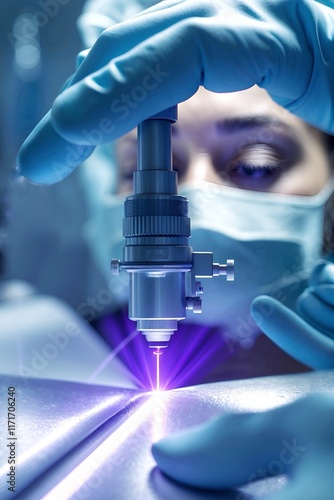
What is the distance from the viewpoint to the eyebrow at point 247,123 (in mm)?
1182

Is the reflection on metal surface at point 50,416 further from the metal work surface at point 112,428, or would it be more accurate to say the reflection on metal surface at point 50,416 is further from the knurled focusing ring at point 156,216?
the knurled focusing ring at point 156,216

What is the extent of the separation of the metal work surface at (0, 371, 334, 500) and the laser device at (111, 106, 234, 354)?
0.12 meters

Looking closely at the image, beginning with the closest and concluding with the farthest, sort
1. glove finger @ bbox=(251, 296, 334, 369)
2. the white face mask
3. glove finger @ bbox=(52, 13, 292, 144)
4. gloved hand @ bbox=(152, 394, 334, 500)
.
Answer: gloved hand @ bbox=(152, 394, 334, 500) < glove finger @ bbox=(52, 13, 292, 144) < glove finger @ bbox=(251, 296, 334, 369) < the white face mask

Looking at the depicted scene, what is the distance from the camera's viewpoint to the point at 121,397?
27.6 inches

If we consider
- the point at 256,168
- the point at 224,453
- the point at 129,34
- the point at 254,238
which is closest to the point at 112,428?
the point at 224,453

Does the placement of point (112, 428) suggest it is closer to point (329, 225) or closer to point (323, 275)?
point (323, 275)

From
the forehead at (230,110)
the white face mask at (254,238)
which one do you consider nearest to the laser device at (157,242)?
the white face mask at (254,238)

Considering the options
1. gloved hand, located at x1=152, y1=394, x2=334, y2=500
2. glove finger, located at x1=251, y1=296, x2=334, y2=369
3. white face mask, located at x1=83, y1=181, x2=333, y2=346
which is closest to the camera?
gloved hand, located at x1=152, y1=394, x2=334, y2=500

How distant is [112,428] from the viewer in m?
0.61

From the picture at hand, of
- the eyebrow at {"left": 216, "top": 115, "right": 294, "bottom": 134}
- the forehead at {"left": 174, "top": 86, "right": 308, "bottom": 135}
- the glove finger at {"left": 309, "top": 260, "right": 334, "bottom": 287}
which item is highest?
the forehead at {"left": 174, "top": 86, "right": 308, "bottom": 135}

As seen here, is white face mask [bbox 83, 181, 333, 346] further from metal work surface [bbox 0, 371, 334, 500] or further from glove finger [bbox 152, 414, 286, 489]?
glove finger [bbox 152, 414, 286, 489]

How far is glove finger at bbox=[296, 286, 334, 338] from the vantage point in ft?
2.66

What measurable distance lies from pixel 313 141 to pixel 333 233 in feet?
0.76

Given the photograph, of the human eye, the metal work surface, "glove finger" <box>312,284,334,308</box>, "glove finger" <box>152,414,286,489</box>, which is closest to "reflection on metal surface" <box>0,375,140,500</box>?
the metal work surface
